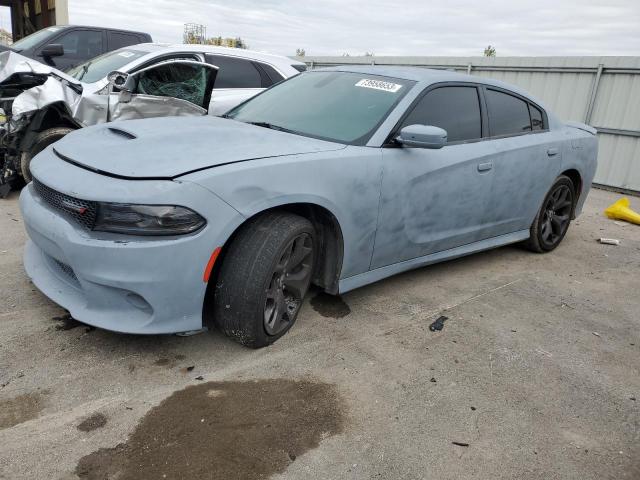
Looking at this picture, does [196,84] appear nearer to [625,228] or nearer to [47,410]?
[47,410]

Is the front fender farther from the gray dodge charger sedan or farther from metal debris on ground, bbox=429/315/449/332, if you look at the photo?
metal debris on ground, bbox=429/315/449/332

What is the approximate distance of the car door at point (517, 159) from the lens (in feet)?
13.8

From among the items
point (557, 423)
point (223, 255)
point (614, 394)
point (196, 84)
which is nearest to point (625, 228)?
point (614, 394)

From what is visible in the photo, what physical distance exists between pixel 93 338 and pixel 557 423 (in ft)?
7.97

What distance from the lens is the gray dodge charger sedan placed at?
245 cm

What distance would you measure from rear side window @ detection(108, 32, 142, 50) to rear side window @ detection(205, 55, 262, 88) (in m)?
3.35

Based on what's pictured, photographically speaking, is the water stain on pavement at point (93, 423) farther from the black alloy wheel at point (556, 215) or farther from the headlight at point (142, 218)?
the black alloy wheel at point (556, 215)

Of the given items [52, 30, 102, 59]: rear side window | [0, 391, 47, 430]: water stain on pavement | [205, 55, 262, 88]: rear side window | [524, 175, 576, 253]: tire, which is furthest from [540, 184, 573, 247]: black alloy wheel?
[52, 30, 102, 59]: rear side window

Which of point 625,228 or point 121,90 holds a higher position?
point 121,90

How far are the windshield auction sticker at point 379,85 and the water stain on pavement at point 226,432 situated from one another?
2.07 m

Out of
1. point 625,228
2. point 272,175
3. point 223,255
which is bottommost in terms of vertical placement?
point 625,228

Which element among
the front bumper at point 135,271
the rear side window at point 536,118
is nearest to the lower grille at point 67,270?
the front bumper at point 135,271

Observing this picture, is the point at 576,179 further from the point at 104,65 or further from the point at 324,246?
the point at 104,65

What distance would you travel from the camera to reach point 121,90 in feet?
17.3
